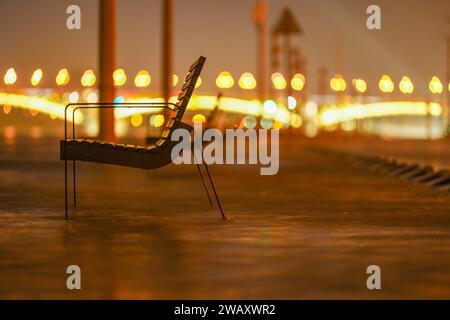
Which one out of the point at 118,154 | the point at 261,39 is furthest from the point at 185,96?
the point at 261,39

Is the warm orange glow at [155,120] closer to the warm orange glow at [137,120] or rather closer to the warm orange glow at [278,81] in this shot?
the warm orange glow at [278,81]

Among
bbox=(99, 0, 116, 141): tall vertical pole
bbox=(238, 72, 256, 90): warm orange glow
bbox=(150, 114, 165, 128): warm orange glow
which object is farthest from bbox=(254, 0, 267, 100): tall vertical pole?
bbox=(238, 72, 256, 90): warm orange glow

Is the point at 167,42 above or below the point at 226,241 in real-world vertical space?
above

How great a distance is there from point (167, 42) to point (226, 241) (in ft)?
74.7

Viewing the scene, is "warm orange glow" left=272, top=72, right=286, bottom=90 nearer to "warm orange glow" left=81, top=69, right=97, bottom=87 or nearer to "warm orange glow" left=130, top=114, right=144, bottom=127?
"warm orange glow" left=81, top=69, right=97, bottom=87

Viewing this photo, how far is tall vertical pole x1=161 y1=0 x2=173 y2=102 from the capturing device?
31406 mm

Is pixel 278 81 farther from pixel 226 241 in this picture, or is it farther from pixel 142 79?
pixel 226 241

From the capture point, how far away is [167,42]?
104 ft

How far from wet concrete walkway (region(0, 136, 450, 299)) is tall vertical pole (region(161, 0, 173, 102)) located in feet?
47.8

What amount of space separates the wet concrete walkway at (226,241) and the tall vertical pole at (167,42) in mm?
14563

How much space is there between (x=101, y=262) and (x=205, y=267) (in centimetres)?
73

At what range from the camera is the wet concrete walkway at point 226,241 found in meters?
6.69
